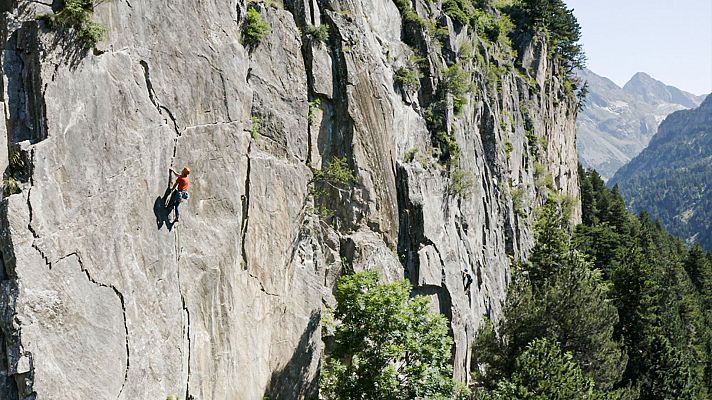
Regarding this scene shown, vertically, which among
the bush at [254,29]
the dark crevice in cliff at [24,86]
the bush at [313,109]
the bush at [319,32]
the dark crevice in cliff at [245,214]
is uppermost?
the bush at [319,32]

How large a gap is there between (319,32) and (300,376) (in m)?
15.0

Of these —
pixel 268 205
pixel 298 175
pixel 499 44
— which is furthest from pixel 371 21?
pixel 499 44

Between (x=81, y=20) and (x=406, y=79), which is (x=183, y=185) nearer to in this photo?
(x=81, y=20)

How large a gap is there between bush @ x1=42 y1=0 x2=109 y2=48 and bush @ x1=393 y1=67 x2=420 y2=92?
18496mm

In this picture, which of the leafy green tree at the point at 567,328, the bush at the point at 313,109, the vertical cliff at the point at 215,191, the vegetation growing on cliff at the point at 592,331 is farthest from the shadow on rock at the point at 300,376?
the leafy green tree at the point at 567,328

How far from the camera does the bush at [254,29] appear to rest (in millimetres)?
22656

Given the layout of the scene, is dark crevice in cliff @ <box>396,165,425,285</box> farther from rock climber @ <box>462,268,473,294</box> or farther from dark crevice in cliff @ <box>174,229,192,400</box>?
dark crevice in cliff @ <box>174,229,192,400</box>

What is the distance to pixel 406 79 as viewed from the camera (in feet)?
105

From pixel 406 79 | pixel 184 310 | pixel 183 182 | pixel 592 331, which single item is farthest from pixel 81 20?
pixel 592 331

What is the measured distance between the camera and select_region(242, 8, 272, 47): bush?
22.7 meters

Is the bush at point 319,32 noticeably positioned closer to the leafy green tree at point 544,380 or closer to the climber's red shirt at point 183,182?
the climber's red shirt at point 183,182

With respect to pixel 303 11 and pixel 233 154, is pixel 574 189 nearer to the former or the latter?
pixel 303 11

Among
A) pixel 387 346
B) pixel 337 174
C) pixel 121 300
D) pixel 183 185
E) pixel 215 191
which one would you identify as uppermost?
pixel 337 174

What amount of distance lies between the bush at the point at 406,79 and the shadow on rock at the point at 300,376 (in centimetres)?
1438
